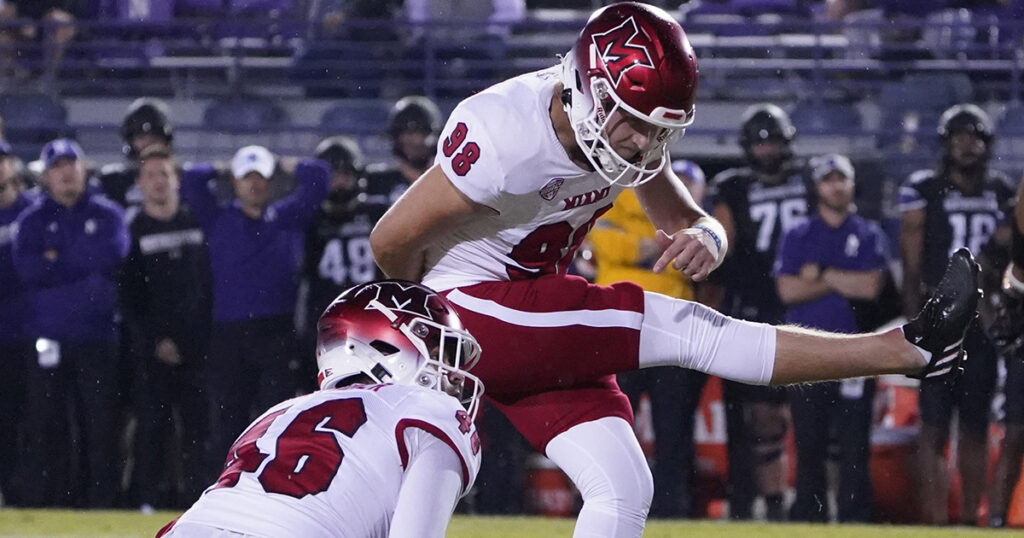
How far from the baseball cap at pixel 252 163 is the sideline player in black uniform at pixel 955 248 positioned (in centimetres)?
297

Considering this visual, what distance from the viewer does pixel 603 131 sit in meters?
3.46

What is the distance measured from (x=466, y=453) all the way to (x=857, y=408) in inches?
155

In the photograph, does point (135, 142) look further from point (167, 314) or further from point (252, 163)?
point (167, 314)

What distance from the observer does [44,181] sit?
691 centimetres

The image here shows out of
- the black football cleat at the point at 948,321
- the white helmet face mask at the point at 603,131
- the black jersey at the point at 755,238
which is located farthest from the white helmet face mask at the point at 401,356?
the black jersey at the point at 755,238

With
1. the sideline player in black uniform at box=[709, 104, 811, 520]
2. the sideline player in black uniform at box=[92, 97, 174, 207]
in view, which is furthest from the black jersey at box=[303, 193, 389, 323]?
the sideline player in black uniform at box=[709, 104, 811, 520]

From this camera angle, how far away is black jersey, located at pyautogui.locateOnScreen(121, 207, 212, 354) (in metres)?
6.78

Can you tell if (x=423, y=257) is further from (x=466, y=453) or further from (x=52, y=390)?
(x=52, y=390)

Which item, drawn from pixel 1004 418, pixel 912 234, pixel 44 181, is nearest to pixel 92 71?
pixel 44 181

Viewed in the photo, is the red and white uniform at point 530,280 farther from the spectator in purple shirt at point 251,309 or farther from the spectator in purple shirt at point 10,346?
the spectator in purple shirt at point 10,346

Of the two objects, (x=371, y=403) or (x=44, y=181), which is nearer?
(x=371, y=403)

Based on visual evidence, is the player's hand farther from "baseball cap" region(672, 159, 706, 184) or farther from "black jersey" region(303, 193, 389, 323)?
"black jersey" region(303, 193, 389, 323)

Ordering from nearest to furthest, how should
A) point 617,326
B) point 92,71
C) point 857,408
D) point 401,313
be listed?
point 401,313
point 617,326
point 857,408
point 92,71

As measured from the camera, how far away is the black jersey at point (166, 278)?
6781 mm
